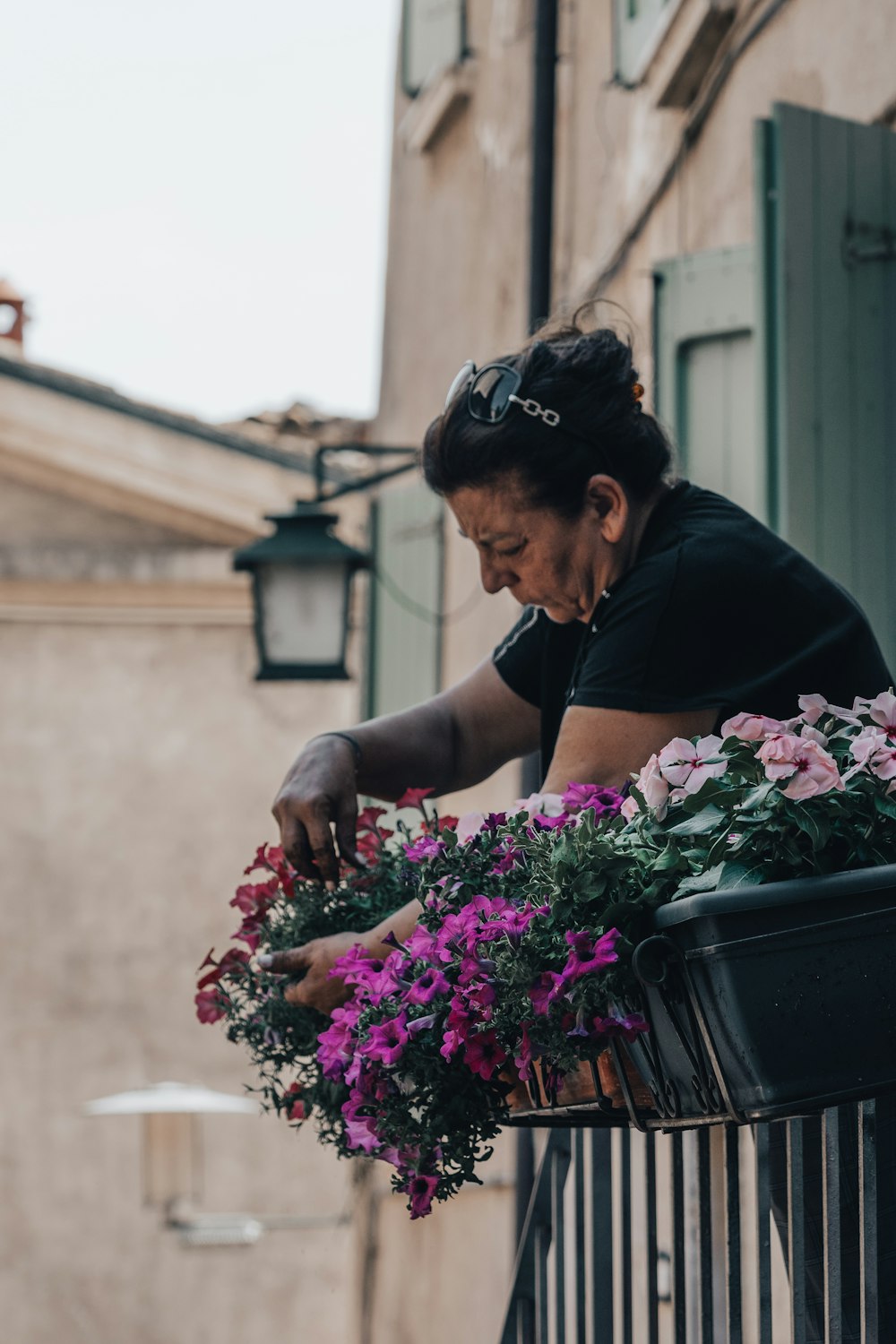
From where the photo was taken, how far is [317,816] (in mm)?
2596

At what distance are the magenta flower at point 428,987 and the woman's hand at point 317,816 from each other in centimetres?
54

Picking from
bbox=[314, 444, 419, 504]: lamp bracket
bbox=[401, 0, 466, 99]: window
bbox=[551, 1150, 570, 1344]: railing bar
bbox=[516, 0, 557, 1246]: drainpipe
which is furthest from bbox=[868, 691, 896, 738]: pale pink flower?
bbox=[401, 0, 466, 99]: window

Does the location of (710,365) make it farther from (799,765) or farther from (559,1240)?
(799,765)

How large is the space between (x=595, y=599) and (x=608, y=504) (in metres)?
0.12

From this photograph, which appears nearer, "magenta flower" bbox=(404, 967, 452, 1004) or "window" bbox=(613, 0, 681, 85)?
"magenta flower" bbox=(404, 967, 452, 1004)

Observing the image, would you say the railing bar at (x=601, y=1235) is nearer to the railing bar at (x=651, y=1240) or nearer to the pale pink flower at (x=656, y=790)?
the railing bar at (x=651, y=1240)

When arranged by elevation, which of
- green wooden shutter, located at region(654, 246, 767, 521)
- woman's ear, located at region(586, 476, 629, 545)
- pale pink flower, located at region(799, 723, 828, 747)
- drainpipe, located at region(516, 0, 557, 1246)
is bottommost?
pale pink flower, located at region(799, 723, 828, 747)

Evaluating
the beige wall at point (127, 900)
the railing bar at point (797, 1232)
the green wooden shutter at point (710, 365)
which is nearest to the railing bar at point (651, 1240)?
the railing bar at point (797, 1232)

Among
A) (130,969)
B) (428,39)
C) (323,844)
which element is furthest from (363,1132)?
(130,969)

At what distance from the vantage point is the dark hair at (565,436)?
243cm

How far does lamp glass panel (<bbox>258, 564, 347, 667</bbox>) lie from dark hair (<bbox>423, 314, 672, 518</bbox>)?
13.3ft

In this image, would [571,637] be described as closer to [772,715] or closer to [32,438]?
[772,715]

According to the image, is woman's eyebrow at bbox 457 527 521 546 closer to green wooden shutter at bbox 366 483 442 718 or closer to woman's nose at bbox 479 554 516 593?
woman's nose at bbox 479 554 516 593

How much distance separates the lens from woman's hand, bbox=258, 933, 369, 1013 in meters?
2.31
